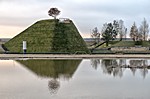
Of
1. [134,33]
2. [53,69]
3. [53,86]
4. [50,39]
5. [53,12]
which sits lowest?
[53,69]

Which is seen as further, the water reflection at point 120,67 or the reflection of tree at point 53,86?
the water reflection at point 120,67

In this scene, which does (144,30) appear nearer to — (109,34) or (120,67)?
(109,34)

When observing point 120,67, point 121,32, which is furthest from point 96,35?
point 120,67

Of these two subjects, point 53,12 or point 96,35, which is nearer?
point 53,12

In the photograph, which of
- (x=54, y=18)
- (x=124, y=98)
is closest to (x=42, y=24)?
(x=54, y=18)

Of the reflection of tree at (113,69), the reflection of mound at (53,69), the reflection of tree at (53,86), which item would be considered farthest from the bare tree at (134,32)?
the reflection of tree at (53,86)

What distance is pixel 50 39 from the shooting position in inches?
2648

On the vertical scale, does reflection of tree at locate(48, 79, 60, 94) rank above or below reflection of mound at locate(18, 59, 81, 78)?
above

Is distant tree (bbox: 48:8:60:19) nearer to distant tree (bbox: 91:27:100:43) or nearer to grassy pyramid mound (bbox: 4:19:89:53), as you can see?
grassy pyramid mound (bbox: 4:19:89:53)

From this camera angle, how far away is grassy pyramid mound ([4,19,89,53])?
65.6 metres

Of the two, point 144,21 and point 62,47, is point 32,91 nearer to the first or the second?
point 62,47

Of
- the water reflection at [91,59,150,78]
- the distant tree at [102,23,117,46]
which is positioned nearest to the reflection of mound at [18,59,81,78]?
the water reflection at [91,59,150,78]

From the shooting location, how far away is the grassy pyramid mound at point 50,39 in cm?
6556

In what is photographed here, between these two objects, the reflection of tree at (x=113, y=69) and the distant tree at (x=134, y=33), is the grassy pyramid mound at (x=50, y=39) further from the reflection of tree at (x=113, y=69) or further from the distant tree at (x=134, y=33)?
the reflection of tree at (x=113, y=69)
